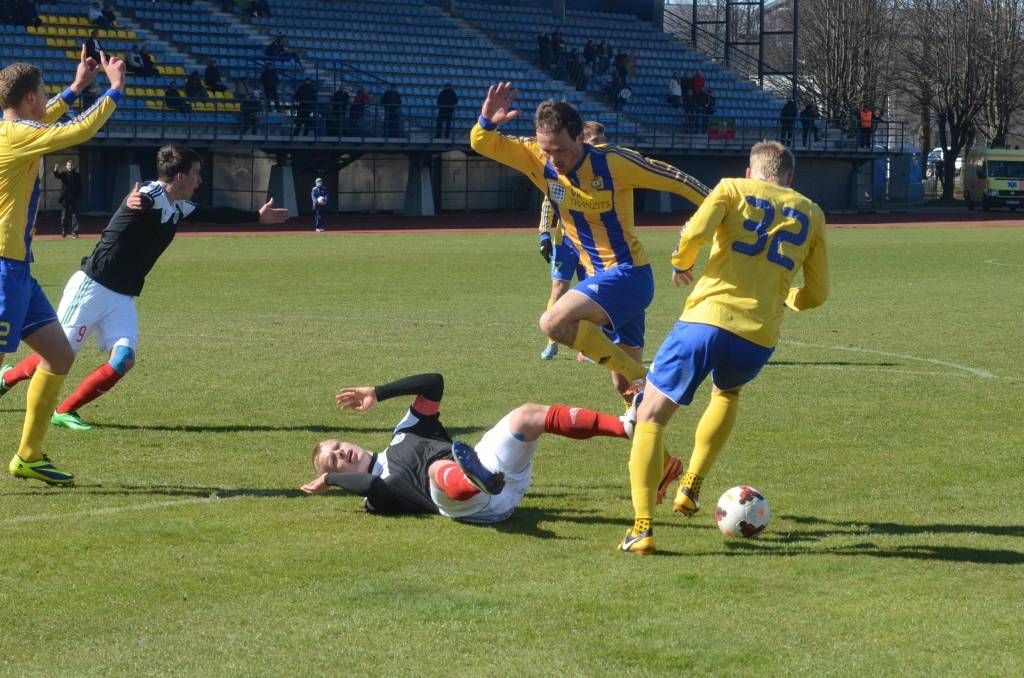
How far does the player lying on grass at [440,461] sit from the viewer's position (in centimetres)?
678

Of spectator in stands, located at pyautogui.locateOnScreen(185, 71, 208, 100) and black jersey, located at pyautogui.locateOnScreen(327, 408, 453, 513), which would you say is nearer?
black jersey, located at pyautogui.locateOnScreen(327, 408, 453, 513)

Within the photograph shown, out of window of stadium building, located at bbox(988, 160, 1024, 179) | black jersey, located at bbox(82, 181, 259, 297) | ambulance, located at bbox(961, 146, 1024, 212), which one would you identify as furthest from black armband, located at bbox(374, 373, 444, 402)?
window of stadium building, located at bbox(988, 160, 1024, 179)

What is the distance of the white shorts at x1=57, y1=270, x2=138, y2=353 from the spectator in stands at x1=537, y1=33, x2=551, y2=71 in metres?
42.9

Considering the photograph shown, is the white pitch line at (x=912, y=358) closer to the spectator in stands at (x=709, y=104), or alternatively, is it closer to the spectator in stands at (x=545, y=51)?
the spectator in stands at (x=709, y=104)

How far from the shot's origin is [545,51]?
2029 inches

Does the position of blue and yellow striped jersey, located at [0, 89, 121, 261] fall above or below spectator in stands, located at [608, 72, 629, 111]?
below

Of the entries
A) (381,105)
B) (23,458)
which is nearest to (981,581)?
(23,458)

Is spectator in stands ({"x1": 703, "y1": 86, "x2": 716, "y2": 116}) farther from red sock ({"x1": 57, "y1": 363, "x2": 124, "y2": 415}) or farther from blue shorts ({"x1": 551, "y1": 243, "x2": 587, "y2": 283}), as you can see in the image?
red sock ({"x1": 57, "y1": 363, "x2": 124, "y2": 415})

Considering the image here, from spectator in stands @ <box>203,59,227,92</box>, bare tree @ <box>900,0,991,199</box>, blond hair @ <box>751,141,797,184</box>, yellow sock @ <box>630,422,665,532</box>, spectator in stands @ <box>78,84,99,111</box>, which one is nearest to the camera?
yellow sock @ <box>630,422,665,532</box>

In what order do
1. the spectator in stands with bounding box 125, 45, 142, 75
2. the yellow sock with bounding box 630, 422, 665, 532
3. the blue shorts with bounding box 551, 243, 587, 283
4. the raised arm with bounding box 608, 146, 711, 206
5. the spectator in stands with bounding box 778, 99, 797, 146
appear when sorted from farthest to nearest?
the spectator in stands with bounding box 778, 99, 797, 146 < the spectator in stands with bounding box 125, 45, 142, 75 < the blue shorts with bounding box 551, 243, 587, 283 < the raised arm with bounding box 608, 146, 711, 206 < the yellow sock with bounding box 630, 422, 665, 532

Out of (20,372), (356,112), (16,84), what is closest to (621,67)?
(356,112)

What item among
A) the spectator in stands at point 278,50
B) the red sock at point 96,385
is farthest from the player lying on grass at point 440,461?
the spectator in stands at point 278,50

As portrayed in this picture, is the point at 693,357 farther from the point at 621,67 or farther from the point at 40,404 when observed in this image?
the point at 621,67

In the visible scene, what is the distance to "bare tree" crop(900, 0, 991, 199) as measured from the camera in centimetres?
6431
